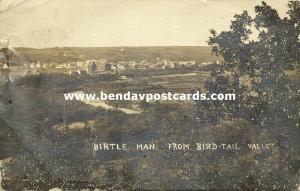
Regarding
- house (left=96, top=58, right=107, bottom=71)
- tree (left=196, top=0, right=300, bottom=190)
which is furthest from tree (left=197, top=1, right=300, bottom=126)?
house (left=96, top=58, right=107, bottom=71)

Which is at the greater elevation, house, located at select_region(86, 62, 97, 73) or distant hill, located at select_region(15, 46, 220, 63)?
distant hill, located at select_region(15, 46, 220, 63)

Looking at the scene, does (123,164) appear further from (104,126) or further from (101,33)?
(101,33)

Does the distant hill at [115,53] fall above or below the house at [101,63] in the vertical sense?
above

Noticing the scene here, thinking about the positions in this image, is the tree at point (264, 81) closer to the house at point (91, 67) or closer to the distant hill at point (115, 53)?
the distant hill at point (115, 53)

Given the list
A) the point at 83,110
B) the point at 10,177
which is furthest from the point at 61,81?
the point at 10,177

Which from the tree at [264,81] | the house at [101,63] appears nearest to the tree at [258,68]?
the tree at [264,81]

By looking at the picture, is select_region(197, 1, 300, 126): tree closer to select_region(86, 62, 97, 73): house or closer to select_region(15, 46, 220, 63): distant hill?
select_region(15, 46, 220, 63): distant hill

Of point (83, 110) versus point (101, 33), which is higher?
point (101, 33)

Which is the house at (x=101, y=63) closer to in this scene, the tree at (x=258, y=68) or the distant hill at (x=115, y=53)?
the distant hill at (x=115, y=53)
